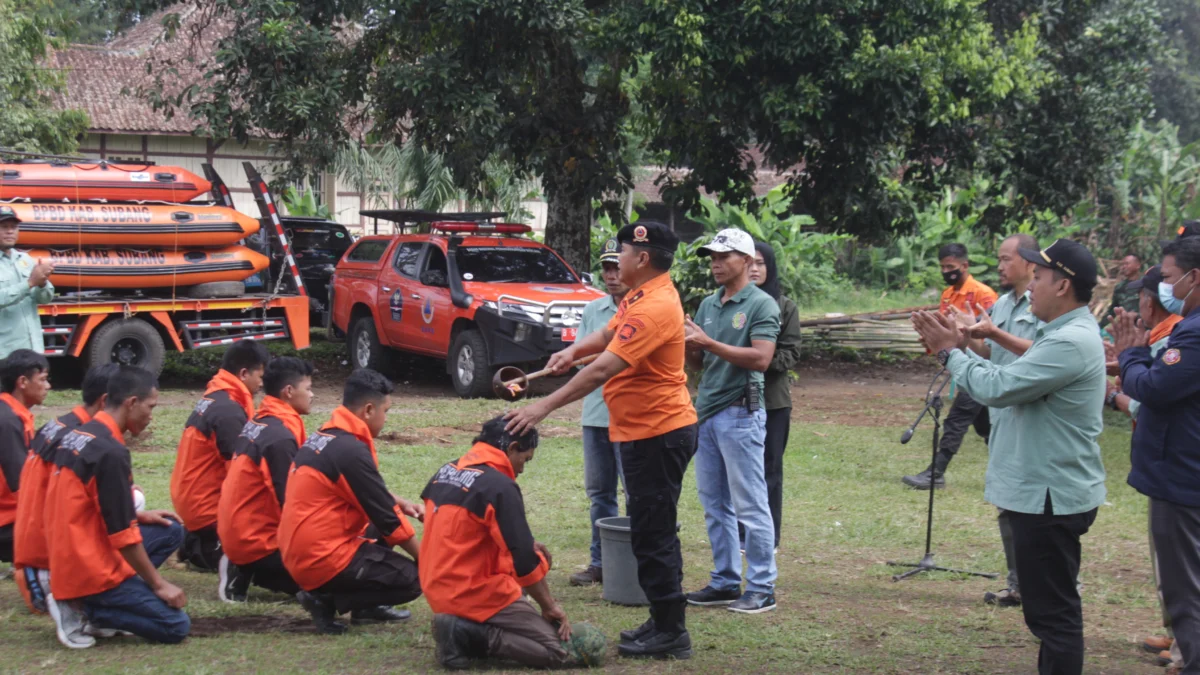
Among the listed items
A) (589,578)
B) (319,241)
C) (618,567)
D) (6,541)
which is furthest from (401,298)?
(618,567)

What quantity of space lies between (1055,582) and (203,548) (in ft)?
15.1

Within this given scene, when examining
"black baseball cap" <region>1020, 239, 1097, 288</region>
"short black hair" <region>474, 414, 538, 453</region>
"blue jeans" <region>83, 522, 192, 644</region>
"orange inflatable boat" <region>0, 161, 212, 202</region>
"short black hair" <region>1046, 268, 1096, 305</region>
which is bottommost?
"blue jeans" <region>83, 522, 192, 644</region>

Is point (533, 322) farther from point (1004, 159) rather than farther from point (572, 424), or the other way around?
point (1004, 159)

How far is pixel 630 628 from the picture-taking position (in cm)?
577

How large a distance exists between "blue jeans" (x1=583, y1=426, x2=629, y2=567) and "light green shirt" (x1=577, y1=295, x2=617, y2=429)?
7 cm

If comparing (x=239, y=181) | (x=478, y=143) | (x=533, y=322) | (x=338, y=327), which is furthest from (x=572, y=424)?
(x=239, y=181)

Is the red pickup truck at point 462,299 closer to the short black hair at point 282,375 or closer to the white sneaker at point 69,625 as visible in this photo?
the short black hair at point 282,375

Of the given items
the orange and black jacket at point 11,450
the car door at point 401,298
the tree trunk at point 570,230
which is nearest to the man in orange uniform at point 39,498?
the orange and black jacket at point 11,450

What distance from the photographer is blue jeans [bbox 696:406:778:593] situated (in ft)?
19.5

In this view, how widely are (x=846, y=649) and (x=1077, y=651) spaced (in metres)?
1.24

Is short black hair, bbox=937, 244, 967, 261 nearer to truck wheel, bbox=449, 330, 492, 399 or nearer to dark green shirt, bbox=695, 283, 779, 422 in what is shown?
dark green shirt, bbox=695, 283, 779, 422

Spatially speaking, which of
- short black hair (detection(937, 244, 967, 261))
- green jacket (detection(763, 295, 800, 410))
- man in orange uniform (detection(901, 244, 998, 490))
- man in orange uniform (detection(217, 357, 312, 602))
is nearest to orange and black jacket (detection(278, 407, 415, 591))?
man in orange uniform (detection(217, 357, 312, 602))

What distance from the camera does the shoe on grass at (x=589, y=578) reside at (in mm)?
6637

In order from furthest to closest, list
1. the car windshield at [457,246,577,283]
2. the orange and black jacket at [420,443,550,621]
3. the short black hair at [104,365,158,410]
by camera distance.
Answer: the car windshield at [457,246,577,283] < the short black hair at [104,365,158,410] < the orange and black jacket at [420,443,550,621]
